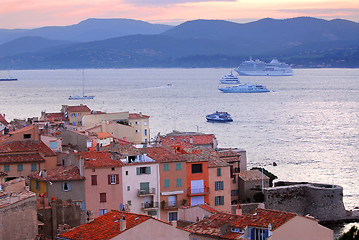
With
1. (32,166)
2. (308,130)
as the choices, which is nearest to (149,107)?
(308,130)

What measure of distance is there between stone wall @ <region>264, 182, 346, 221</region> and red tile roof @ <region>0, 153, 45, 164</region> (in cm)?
1133

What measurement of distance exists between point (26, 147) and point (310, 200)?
13423 millimetres

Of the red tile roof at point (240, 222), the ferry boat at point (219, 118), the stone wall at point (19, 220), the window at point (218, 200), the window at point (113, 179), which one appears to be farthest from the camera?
the ferry boat at point (219, 118)

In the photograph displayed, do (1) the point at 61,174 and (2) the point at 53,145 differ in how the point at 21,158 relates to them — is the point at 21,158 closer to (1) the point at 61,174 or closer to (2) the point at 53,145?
(2) the point at 53,145

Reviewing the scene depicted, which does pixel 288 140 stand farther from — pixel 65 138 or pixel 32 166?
pixel 32 166

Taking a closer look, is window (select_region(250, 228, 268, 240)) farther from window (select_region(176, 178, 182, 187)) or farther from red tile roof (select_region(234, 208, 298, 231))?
window (select_region(176, 178, 182, 187))

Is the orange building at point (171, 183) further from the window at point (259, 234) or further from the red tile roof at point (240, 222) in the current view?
the window at point (259, 234)

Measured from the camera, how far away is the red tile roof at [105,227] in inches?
586

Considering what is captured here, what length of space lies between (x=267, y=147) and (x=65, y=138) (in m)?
38.7

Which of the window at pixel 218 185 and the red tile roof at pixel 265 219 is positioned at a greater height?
the red tile roof at pixel 265 219

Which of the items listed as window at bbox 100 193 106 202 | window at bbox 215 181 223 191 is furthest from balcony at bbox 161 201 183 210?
window at bbox 100 193 106 202

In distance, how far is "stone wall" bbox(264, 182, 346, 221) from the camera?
34.2 metres

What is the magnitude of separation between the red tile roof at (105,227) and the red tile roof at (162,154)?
10.1 meters

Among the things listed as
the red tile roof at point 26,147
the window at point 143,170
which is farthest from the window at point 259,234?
the red tile roof at point 26,147
